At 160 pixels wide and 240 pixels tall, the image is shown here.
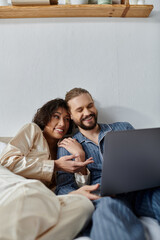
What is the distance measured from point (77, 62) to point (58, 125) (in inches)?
21.8

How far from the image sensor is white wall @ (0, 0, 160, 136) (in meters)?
1.60

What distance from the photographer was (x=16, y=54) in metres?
1.60

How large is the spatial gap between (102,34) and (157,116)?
30.8 inches

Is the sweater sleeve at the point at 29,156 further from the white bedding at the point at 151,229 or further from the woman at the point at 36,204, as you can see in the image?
the white bedding at the point at 151,229

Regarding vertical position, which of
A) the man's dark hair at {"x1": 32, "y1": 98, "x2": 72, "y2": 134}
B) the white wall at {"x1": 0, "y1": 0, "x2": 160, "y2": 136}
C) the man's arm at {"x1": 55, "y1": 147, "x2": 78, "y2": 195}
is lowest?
the man's arm at {"x1": 55, "y1": 147, "x2": 78, "y2": 195}

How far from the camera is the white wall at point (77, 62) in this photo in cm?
160

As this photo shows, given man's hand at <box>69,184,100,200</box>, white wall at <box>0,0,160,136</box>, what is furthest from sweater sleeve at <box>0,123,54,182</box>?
white wall at <box>0,0,160,136</box>

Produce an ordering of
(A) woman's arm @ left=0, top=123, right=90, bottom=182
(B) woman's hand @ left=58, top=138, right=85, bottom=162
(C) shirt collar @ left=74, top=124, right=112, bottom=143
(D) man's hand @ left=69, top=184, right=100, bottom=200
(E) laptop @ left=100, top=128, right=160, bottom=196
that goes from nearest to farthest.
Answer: (E) laptop @ left=100, top=128, right=160, bottom=196, (D) man's hand @ left=69, top=184, right=100, bottom=200, (A) woman's arm @ left=0, top=123, right=90, bottom=182, (B) woman's hand @ left=58, top=138, right=85, bottom=162, (C) shirt collar @ left=74, top=124, right=112, bottom=143

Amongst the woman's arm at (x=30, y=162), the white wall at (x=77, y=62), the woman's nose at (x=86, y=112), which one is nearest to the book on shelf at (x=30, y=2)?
A: the white wall at (x=77, y=62)

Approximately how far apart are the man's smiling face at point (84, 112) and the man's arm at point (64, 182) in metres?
0.21

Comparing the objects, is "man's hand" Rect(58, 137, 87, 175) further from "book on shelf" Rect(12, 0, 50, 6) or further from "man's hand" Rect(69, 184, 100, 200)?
"book on shelf" Rect(12, 0, 50, 6)

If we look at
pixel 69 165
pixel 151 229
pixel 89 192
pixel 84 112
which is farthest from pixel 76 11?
pixel 151 229

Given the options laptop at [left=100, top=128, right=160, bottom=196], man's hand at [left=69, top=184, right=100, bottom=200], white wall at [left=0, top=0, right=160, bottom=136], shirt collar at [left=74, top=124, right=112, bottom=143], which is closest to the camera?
laptop at [left=100, top=128, right=160, bottom=196]

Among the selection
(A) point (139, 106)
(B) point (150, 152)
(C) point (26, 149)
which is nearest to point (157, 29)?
(A) point (139, 106)
